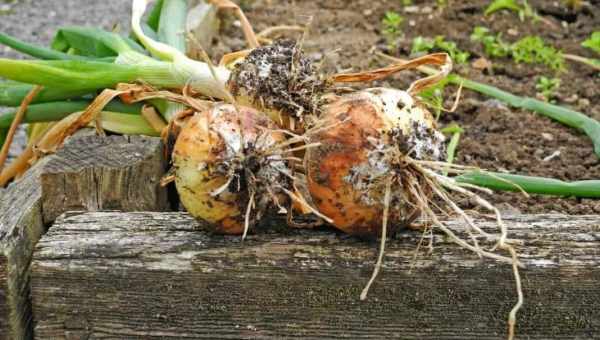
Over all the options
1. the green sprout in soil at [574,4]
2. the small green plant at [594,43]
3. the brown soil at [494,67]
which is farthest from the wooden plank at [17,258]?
the green sprout in soil at [574,4]

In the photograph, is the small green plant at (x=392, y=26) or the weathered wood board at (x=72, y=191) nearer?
the weathered wood board at (x=72, y=191)

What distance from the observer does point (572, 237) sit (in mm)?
1885

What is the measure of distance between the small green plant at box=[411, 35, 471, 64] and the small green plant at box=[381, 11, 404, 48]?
7.9 inches

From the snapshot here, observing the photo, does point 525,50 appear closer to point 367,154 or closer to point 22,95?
point 22,95

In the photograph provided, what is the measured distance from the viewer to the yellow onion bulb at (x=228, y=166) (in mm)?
1768

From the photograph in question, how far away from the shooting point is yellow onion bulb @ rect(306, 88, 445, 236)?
5.64 feet

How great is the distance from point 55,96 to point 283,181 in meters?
1.04

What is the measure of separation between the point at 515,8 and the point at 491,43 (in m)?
0.49

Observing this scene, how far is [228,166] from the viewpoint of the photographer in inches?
69.1

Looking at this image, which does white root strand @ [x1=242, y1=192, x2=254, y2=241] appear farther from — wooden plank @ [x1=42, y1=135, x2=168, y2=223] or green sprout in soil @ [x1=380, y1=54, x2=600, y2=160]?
green sprout in soil @ [x1=380, y1=54, x2=600, y2=160]

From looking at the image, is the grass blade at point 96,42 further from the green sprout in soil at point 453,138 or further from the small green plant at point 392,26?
the small green plant at point 392,26

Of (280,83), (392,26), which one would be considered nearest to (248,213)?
(280,83)

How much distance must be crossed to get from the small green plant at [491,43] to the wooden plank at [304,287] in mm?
2068

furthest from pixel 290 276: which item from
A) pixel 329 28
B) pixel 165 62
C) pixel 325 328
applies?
pixel 329 28
